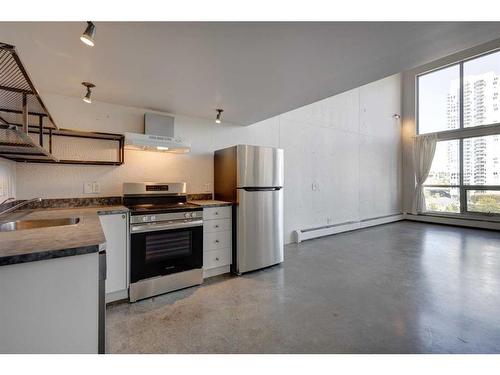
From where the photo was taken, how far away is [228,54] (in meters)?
1.74

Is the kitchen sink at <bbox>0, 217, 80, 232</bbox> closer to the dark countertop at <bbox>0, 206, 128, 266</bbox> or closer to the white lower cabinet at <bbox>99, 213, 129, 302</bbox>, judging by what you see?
the white lower cabinet at <bbox>99, 213, 129, 302</bbox>

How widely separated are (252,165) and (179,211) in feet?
3.69

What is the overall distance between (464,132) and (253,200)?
639cm

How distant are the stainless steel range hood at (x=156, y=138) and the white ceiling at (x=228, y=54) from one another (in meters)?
0.45

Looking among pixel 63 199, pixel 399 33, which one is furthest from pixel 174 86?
pixel 399 33

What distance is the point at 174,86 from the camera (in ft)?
7.67

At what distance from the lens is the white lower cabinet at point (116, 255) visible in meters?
2.24

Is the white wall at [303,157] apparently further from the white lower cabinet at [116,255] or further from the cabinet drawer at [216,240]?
the cabinet drawer at [216,240]

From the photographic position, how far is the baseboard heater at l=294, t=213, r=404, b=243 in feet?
15.2

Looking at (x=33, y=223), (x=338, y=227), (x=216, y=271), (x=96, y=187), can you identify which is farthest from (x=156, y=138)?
(x=338, y=227)

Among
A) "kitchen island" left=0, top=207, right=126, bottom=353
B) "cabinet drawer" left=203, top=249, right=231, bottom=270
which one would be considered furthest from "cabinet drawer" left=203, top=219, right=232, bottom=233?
"kitchen island" left=0, top=207, right=126, bottom=353

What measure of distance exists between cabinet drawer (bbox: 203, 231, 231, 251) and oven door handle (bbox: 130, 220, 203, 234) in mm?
243

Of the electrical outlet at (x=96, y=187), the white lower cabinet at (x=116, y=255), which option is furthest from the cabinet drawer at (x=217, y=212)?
the electrical outlet at (x=96, y=187)
